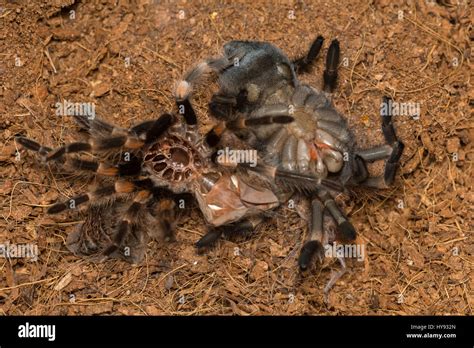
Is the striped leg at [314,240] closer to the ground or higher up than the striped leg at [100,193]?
closer to the ground

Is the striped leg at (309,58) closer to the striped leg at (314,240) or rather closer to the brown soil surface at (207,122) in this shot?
the brown soil surface at (207,122)

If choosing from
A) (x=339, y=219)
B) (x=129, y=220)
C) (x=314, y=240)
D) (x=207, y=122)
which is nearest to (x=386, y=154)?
(x=339, y=219)

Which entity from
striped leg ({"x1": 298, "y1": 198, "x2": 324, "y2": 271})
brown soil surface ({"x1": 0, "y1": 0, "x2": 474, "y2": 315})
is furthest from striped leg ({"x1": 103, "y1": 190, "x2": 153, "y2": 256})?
striped leg ({"x1": 298, "y1": 198, "x2": 324, "y2": 271})

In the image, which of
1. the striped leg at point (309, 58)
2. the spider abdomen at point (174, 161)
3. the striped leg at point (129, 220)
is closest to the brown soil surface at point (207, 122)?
the striped leg at point (309, 58)

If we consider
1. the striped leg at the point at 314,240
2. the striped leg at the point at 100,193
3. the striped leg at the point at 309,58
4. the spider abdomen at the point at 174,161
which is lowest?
the striped leg at the point at 314,240

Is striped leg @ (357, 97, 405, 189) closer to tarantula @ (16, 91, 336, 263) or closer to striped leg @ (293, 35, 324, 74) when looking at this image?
tarantula @ (16, 91, 336, 263)

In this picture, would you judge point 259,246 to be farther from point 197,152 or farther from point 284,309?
point 197,152
